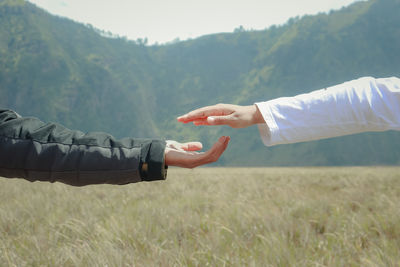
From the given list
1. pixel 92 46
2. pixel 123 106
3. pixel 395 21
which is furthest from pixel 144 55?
pixel 395 21

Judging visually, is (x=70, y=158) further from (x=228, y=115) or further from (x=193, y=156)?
(x=228, y=115)

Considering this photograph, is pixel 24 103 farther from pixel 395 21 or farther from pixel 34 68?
pixel 395 21

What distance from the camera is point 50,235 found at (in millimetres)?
2795

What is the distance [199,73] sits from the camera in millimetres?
120438

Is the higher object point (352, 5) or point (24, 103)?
point (352, 5)

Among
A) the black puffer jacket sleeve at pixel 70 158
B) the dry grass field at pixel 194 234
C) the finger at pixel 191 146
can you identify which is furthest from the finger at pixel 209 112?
the dry grass field at pixel 194 234

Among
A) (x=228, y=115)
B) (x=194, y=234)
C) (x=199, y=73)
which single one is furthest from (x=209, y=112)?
(x=199, y=73)

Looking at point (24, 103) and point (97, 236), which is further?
point (24, 103)

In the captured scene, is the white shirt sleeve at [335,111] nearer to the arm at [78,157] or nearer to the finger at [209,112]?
the finger at [209,112]

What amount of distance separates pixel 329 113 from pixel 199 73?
121032mm

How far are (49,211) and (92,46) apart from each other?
12185 centimetres

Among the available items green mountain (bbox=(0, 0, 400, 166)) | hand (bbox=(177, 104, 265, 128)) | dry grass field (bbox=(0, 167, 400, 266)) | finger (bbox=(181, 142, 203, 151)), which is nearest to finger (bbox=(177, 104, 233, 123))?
hand (bbox=(177, 104, 265, 128))

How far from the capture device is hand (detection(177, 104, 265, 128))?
4.95 feet

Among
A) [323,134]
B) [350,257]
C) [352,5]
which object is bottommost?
[350,257]
